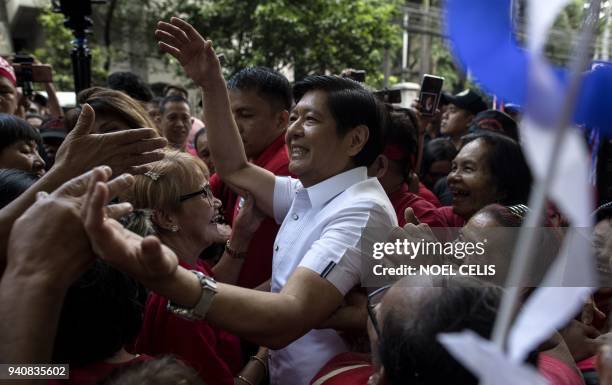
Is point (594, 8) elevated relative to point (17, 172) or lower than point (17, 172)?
elevated

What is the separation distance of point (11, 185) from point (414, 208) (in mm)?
1370

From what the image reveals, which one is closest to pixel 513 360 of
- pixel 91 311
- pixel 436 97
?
pixel 91 311

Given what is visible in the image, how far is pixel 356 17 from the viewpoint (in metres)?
11.4

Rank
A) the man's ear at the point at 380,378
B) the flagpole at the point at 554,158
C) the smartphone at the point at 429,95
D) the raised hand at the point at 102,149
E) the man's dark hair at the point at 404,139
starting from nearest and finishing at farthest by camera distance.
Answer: the flagpole at the point at 554,158
the man's ear at the point at 380,378
the raised hand at the point at 102,149
the man's dark hair at the point at 404,139
the smartphone at the point at 429,95

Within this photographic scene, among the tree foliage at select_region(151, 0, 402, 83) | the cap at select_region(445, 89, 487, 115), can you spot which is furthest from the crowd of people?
the tree foliage at select_region(151, 0, 402, 83)

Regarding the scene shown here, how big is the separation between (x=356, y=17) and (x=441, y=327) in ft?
36.0

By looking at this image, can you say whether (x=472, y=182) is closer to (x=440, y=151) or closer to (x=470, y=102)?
(x=440, y=151)

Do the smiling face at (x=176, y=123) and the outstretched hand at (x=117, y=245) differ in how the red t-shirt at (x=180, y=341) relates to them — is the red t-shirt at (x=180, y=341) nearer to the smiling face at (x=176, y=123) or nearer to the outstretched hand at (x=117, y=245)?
the outstretched hand at (x=117, y=245)

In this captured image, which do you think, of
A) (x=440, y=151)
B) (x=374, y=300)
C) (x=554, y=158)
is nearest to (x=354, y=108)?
(x=374, y=300)

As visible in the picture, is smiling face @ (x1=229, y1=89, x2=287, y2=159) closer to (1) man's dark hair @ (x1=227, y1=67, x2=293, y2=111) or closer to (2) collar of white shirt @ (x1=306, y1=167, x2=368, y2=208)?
(1) man's dark hair @ (x1=227, y1=67, x2=293, y2=111)

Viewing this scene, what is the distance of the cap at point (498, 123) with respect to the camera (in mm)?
3273

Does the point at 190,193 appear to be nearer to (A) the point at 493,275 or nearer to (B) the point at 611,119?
(A) the point at 493,275

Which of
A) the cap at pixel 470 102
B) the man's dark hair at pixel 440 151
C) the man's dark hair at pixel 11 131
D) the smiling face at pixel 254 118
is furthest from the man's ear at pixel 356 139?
the cap at pixel 470 102

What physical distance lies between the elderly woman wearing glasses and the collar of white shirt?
0.31 metres
